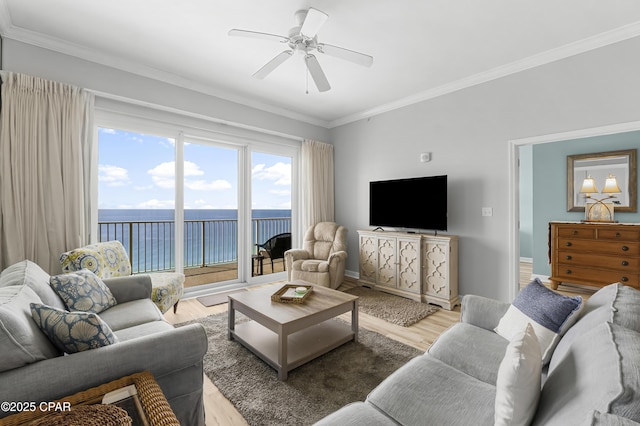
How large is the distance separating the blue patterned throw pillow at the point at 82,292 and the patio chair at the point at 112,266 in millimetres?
426

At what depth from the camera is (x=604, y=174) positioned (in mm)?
4105

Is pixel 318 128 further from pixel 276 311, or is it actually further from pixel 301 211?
pixel 276 311

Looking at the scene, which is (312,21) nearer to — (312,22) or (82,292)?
(312,22)

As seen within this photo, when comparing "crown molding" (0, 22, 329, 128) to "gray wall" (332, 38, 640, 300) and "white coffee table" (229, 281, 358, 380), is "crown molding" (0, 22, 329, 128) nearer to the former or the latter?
"gray wall" (332, 38, 640, 300)

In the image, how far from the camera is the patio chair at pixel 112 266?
7.98 feet

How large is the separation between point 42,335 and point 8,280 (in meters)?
0.73

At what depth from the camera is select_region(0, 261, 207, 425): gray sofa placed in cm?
104

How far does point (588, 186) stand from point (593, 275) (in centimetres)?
133

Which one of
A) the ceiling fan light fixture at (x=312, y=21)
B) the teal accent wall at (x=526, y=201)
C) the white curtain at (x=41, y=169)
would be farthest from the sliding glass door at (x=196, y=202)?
the teal accent wall at (x=526, y=201)

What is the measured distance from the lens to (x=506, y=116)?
3.23m

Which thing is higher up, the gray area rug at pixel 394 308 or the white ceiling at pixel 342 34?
the white ceiling at pixel 342 34

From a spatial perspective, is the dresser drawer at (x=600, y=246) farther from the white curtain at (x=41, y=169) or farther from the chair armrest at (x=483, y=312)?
the white curtain at (x=41, y=169)

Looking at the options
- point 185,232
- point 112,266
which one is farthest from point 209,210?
point 112,266

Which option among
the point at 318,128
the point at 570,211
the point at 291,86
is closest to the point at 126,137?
the point at 291,86
